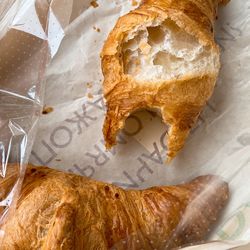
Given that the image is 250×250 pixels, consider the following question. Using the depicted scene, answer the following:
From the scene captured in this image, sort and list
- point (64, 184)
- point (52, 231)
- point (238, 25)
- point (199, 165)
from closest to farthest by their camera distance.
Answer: point (52, 231) < point (64, 184) < point (199, 165) < point (238, 25)

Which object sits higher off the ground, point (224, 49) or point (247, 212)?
point (224, 49)

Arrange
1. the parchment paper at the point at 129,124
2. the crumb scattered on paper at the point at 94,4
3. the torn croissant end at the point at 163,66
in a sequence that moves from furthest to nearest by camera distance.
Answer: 1. the crumb scattered on paper at the point at 94,4
2. the parchment paper at the point at 129,124
3. the torn croissant end at the point at 163,66

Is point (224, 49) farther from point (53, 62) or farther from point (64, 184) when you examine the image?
point (64, 184)

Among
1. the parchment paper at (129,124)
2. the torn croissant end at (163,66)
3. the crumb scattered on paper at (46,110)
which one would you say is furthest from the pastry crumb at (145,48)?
the crumb scattered on paper at (46,110)

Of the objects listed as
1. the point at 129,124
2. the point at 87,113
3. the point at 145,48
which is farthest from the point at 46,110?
the point at 145,48

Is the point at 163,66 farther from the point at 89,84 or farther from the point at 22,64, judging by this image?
the point at 22,64

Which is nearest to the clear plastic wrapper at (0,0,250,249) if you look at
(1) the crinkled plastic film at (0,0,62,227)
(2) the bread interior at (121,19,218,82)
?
(1) the crinkled plastic film at (0,0,62,227)

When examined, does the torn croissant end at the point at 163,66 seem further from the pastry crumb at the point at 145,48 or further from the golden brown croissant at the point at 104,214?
the golden brown croissant at the point at 104,214

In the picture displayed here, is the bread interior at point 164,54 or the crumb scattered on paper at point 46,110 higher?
the bread interior at point 164,54

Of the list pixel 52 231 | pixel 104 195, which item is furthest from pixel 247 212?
pixel 52 231
